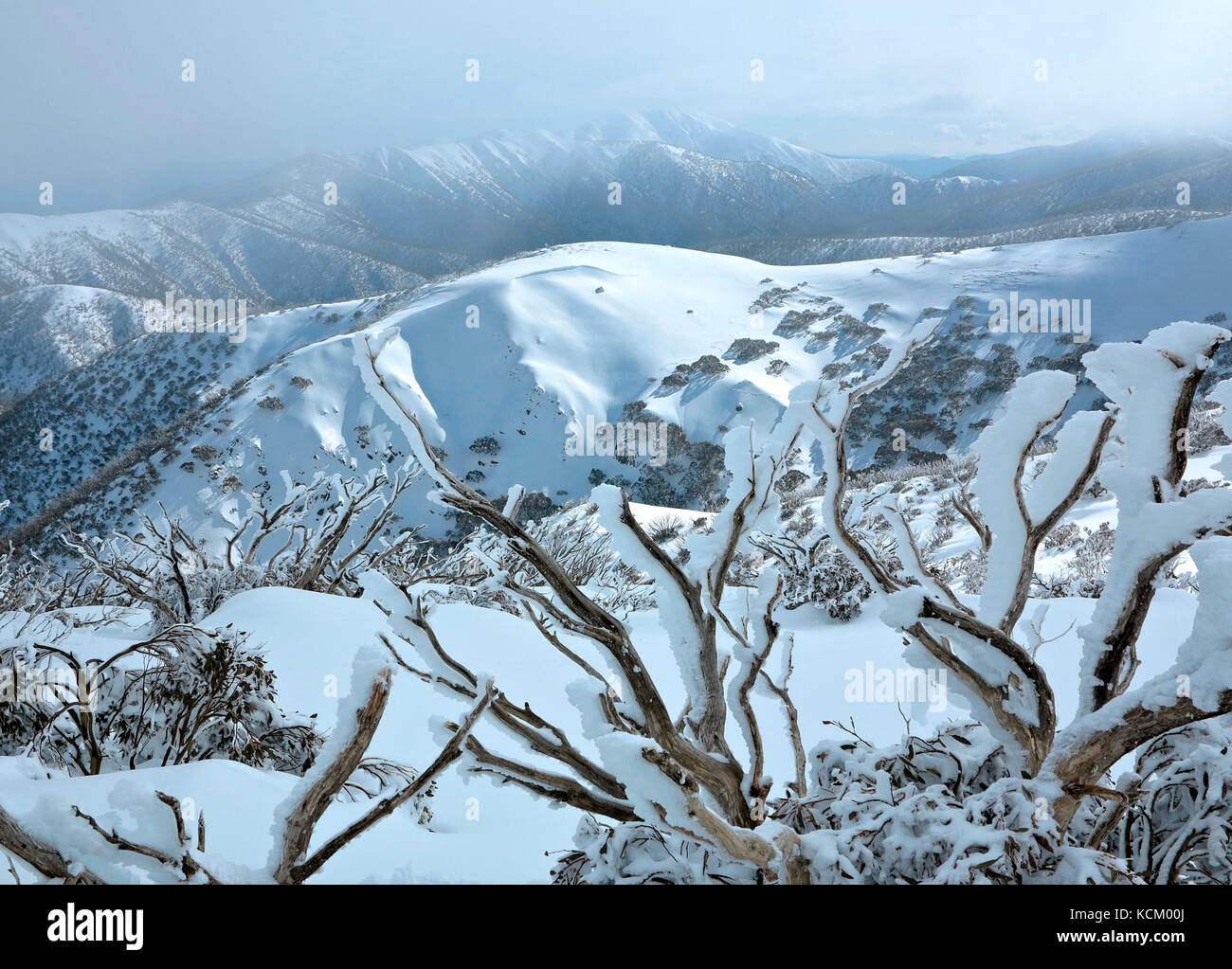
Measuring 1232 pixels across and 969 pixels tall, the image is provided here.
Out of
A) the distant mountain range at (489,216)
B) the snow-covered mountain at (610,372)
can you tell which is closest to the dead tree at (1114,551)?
the snow-covered mountain at (610,372)

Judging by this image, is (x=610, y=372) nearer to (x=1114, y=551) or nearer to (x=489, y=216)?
(x=1114, y=551)

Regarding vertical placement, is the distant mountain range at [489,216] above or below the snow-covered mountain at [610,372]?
above

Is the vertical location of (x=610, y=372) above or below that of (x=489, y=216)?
below

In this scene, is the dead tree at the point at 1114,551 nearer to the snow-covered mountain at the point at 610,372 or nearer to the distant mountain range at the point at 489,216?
the snow-covered mountain at the point at 610,372

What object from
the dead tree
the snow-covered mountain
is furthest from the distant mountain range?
the dead tree

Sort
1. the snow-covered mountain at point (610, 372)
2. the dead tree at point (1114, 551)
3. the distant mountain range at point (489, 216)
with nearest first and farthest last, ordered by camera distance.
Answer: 1. the dead tree at point (1114, 551)
2. the snow-covered mountain at point (610, 372)
3. the distant mountain range at point (489, 216)

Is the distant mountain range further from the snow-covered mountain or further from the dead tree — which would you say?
the dead tree

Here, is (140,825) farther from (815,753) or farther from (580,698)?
(815,753)

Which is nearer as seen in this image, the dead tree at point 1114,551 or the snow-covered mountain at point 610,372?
the dead tree at point 1114,551

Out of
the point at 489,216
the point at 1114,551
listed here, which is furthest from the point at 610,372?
the point at 489,216

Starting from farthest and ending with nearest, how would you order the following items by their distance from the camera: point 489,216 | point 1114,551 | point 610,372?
point 489,216
point 610,372
point 1114,551

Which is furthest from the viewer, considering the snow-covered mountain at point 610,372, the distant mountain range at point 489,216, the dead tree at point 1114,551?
the distant mountain range at point 489,216

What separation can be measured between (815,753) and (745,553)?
7787 millimetres
